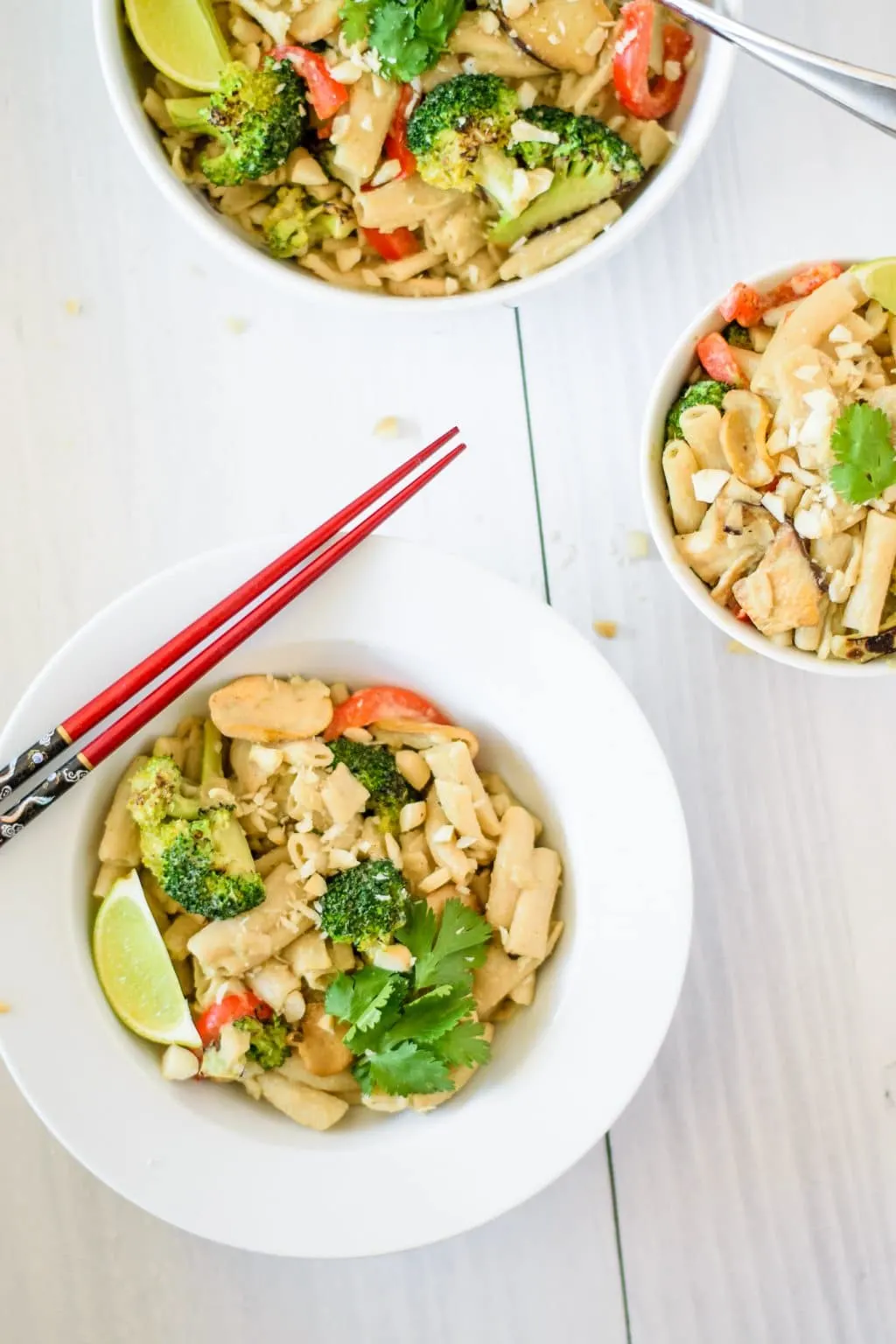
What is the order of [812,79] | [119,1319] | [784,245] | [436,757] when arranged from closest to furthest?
Result: [812,79] < [436,757] < [119,1319] < [784,245]

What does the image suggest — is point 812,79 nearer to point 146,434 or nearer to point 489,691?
point 489,691

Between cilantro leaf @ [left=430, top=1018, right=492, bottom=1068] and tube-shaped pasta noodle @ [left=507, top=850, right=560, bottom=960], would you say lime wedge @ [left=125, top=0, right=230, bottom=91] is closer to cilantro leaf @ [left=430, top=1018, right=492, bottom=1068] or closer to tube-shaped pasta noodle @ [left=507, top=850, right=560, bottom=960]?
tube-shaped pasta noodle @ [left=507, top=850, right=560, bottom=960]

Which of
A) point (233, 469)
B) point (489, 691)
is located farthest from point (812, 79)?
point (233, 469)

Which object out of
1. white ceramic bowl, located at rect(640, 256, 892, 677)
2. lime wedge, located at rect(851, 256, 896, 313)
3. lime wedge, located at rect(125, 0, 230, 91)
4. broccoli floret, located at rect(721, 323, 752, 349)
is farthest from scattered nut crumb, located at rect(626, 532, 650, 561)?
lime wedge, located at rect(125, 0, 230, 91)

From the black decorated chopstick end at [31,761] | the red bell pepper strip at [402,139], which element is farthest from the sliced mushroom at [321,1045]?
the red bell pepper strip at [402,139]

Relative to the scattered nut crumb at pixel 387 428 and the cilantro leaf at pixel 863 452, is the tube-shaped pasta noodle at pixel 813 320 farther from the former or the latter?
the scattered nut crumb at pixel 387 428
